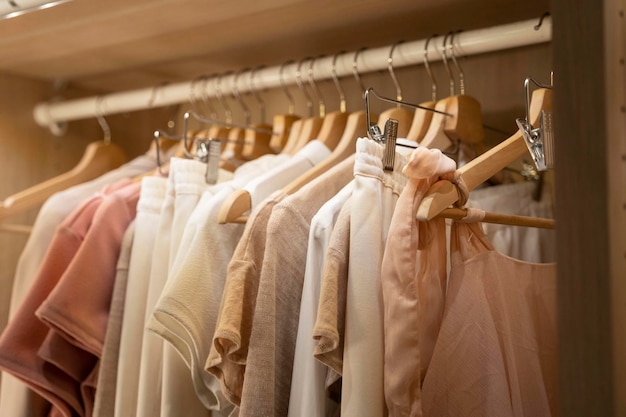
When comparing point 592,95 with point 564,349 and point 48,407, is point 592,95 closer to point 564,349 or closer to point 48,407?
point 564,349

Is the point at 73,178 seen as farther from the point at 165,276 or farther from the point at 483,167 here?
the point at 483,167

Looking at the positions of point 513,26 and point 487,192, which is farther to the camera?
point 487,192

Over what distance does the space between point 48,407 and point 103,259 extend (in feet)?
1.19

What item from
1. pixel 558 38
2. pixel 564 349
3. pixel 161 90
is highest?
pixel 161 90

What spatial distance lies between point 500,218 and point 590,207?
0.44 m

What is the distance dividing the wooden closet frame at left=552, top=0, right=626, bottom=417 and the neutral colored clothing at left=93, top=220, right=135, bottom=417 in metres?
0.89

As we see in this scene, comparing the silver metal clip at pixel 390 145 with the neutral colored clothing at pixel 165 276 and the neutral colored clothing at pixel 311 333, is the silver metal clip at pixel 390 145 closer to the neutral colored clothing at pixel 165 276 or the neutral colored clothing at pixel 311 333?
the neutral colored clothing at pixel 311 333

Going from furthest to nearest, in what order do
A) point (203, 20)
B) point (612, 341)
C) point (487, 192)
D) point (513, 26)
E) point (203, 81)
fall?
point (203, 81)
point (203, 20)
point (487, 192)
point (513, 26)
point (612, 341)

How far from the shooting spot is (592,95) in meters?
0.59

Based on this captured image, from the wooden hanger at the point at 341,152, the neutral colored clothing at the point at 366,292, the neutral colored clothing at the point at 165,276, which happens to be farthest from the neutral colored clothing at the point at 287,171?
the neutral colored clothing at the point at 366,292

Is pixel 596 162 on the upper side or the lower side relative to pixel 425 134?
lower

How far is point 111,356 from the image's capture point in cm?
130

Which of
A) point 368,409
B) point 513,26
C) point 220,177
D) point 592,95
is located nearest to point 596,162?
point 592,95

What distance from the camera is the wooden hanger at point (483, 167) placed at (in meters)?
0.95
